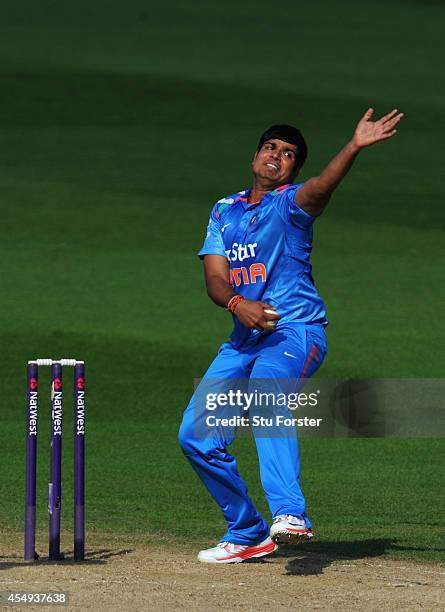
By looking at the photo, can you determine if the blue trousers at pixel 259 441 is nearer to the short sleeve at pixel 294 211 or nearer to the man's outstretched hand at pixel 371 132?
the short sleeve at pixel 294 211

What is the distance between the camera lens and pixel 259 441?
7.17 m

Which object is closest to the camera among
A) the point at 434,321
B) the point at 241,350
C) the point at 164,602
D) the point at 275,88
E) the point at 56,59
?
the point at 164,602

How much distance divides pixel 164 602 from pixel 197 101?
23.6 meters

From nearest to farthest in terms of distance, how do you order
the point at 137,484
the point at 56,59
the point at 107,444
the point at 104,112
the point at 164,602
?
the point at 164,602 < the point at 137,484 < the point at 107,444 < the point at 104,112 < the point at 56,59

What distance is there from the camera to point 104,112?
28.6 m

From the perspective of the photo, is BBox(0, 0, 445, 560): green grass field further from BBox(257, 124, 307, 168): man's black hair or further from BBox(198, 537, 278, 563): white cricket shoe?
BBox(257, 124, 307, 168): man's black hair

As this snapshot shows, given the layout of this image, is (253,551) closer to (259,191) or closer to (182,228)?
(259,191)

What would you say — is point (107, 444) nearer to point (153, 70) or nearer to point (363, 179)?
point (363, 179)

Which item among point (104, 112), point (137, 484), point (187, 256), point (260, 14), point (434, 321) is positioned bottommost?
point (137, 484)

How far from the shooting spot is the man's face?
7625 millimetres

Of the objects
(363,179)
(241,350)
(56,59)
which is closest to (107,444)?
(241,350)

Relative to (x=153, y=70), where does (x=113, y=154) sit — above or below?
below

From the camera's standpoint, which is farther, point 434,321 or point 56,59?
point 56,59

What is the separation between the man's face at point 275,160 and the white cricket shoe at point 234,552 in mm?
1789
